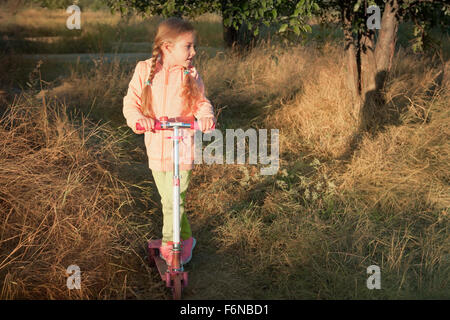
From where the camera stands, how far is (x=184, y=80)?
9.80 ft

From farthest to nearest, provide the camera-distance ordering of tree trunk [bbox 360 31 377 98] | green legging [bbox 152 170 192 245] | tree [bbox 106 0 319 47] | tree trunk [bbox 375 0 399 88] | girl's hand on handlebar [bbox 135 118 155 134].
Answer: tree trunk [bbox 360 31 377 98] < tree trunk [bbox 375 0 399 88] < tree [bbox 106 0 319 47] < green legging [bbox 152 170 192 245] < girl's hand on handlebar [bbox 135 118 155 134]

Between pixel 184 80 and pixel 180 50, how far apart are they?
0.58 ft

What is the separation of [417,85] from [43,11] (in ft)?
61.2

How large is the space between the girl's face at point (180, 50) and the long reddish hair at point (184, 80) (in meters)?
0.03

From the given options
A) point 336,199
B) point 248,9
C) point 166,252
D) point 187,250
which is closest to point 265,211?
point 336,199

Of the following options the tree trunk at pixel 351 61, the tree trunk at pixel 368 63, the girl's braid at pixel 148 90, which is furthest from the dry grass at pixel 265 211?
the girl's braid at pixel 148 90

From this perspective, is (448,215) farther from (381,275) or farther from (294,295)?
(294,295)

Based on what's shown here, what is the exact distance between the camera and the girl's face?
9.47 ft

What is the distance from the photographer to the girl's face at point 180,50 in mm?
2887

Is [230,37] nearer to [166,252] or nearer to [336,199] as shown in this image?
[336,199]

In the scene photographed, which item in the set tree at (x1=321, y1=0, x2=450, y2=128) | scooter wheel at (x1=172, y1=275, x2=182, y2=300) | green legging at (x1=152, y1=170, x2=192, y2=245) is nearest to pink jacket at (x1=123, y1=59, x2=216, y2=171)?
green legging at (x1=152, y1=170, x2=192, y2=245)

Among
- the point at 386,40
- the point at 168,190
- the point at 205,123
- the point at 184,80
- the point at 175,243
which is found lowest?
the point at 175,243

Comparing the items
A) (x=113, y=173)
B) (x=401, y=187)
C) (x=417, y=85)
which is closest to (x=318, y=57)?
(x=417, y=85)

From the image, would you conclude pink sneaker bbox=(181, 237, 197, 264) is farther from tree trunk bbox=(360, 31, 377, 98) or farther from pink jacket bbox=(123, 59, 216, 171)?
tree trunk bbox=(360, 31, 377, 98)
